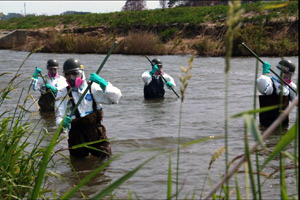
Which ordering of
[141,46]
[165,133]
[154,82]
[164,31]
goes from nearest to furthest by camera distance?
[165,133] < [154,82] < [141,46] < [164,31]

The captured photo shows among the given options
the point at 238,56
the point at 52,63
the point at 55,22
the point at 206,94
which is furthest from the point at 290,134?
the point at 55,22

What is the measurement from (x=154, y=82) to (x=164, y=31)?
32.4 m

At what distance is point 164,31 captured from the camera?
154 ft

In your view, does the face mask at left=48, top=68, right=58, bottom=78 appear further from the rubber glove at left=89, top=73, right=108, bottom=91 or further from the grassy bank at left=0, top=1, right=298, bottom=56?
the grassy bank at left=0, top=1, right=298, bottom=56

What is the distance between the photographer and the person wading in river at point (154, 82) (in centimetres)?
1485

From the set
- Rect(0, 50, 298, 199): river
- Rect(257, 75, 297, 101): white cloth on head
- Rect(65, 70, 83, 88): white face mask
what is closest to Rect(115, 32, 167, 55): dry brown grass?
Rect(0, 50, 298, 199): river

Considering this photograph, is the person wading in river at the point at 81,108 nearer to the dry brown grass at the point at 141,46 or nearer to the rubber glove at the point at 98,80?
the rubber glove at the point at 98,80

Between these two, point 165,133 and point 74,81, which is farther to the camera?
point 165,133

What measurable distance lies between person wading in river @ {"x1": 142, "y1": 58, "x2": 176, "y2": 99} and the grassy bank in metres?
12.5

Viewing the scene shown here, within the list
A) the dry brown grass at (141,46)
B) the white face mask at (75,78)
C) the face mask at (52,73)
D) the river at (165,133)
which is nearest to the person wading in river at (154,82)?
the river at (165,133)

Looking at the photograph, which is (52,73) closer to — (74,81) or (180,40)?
(74,81)

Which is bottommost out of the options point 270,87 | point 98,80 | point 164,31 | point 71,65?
point 164,31

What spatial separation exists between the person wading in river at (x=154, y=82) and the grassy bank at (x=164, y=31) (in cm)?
1246

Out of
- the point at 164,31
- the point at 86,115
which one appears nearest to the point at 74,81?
the point at 86,115
